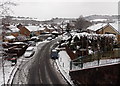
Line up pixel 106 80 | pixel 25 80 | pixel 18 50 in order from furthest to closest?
pixel 18 50, pixel 25 80, pixel 106 80

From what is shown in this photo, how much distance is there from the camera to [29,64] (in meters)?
21.6

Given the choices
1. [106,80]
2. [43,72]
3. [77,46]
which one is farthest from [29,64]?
[106,80]

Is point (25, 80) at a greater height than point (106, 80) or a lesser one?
lesser

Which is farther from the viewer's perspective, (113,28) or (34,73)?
(113,28)

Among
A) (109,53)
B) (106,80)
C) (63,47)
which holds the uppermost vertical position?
(109,53)

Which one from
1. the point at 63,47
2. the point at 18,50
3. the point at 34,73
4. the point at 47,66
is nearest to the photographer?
the point at 34,73

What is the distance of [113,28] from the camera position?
109 feet

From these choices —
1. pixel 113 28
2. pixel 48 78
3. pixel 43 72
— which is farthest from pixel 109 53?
pixel 113 28

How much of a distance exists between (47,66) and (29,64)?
2.63 m

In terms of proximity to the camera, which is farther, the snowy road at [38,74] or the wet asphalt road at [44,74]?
the snowy road at [38,74]

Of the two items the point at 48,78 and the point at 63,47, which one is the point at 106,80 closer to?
the point at 48,78

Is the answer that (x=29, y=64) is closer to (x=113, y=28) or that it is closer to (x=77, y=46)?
(x=77, y=46)

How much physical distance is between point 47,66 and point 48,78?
409 centimetres

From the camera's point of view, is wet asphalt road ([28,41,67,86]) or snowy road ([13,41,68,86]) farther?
snowy road ([13,41,68,86])
